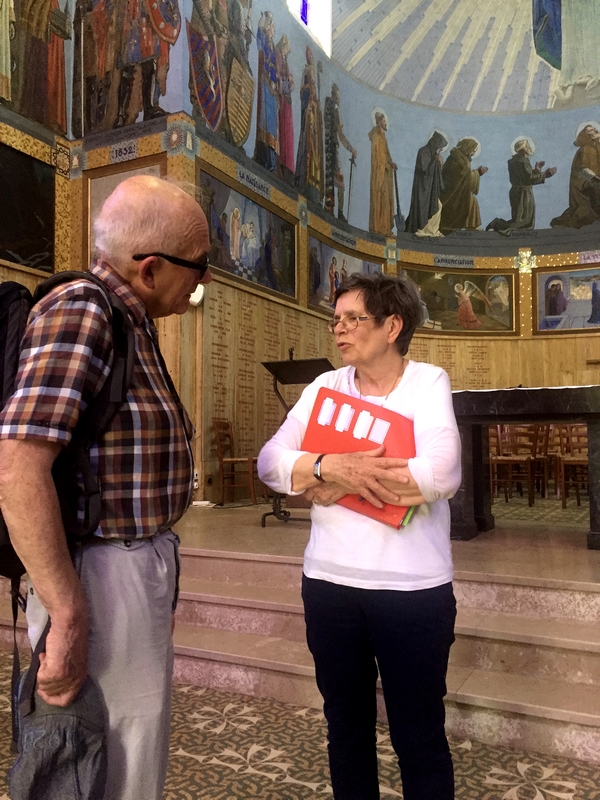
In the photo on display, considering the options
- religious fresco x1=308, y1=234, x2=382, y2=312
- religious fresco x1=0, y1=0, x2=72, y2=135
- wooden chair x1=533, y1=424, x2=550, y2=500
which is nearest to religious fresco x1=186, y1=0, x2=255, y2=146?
religious fresco x1=0, y1=0, x2=72, y2=135

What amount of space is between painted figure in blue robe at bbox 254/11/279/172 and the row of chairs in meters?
5.52

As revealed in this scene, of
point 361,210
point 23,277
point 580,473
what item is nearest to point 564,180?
point 361,210

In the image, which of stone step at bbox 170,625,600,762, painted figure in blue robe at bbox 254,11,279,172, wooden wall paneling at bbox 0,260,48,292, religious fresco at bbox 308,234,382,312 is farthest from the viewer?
religious fresco at bbox 308,234,382,312

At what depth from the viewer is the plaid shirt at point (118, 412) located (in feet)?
3.92

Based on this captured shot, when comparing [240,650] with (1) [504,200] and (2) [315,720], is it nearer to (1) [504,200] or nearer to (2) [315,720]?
(2) [315,720]

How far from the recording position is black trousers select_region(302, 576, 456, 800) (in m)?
1.75

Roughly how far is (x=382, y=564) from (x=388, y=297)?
76 centimetres

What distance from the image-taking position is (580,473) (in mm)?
9609

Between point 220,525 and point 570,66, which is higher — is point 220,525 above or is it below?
below

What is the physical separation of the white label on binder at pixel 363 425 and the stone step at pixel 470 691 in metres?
1.73

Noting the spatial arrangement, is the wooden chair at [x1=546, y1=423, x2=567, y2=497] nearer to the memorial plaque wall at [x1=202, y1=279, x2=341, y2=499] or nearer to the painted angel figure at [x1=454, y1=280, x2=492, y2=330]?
the memorial plaque wall at [x1=202, y1=279, x2=341, y2=499]

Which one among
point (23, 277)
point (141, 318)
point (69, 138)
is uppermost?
point (69, 138)

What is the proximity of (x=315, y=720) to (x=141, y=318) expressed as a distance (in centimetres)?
242

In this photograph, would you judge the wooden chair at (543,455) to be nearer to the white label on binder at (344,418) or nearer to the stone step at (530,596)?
the stone step at (530,596)
